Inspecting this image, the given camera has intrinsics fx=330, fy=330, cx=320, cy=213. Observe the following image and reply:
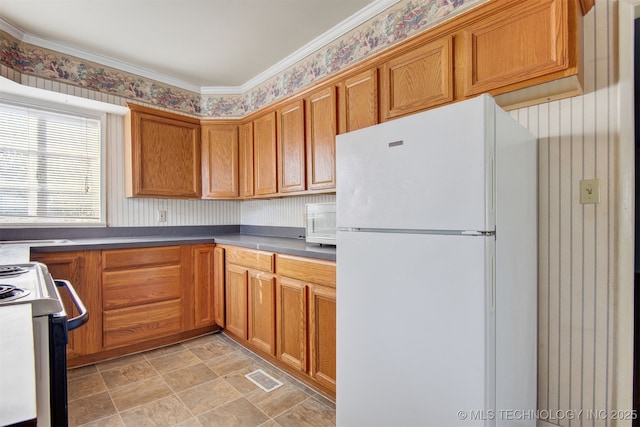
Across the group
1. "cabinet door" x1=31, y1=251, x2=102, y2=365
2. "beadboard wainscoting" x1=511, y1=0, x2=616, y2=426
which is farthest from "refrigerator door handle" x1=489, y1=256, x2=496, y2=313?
"cabinet door" x1=31, y1=251, x2=102, y2=365

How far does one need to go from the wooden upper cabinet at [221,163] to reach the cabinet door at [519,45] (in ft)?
7.27

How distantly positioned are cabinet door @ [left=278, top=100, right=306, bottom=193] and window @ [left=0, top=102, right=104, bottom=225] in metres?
1.58

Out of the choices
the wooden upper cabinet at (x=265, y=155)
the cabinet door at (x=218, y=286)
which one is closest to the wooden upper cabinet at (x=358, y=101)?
the wooden upper cabinet at (x=265, y=155)

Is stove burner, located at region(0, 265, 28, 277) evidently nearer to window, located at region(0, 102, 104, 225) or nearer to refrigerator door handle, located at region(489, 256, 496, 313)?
window, located at region(0, 102, 104, 225)

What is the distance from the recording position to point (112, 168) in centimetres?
288

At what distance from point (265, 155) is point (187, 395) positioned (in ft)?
6.07

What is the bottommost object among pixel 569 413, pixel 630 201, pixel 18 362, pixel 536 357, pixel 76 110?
pixel 569 413

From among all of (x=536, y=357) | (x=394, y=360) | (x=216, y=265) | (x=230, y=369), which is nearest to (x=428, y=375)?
(x=394, y=360)

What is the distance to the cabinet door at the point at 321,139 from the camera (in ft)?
7.30

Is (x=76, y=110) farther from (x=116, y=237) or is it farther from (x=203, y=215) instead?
(x=203, y=215)

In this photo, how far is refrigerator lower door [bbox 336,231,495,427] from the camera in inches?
40.3

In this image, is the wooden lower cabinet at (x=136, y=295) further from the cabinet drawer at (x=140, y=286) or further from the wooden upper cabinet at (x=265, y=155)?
the wooden upper cabinet at (x=265, y=155)

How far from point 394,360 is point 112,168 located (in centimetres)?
282

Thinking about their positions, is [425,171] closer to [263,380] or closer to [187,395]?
[263,380]
